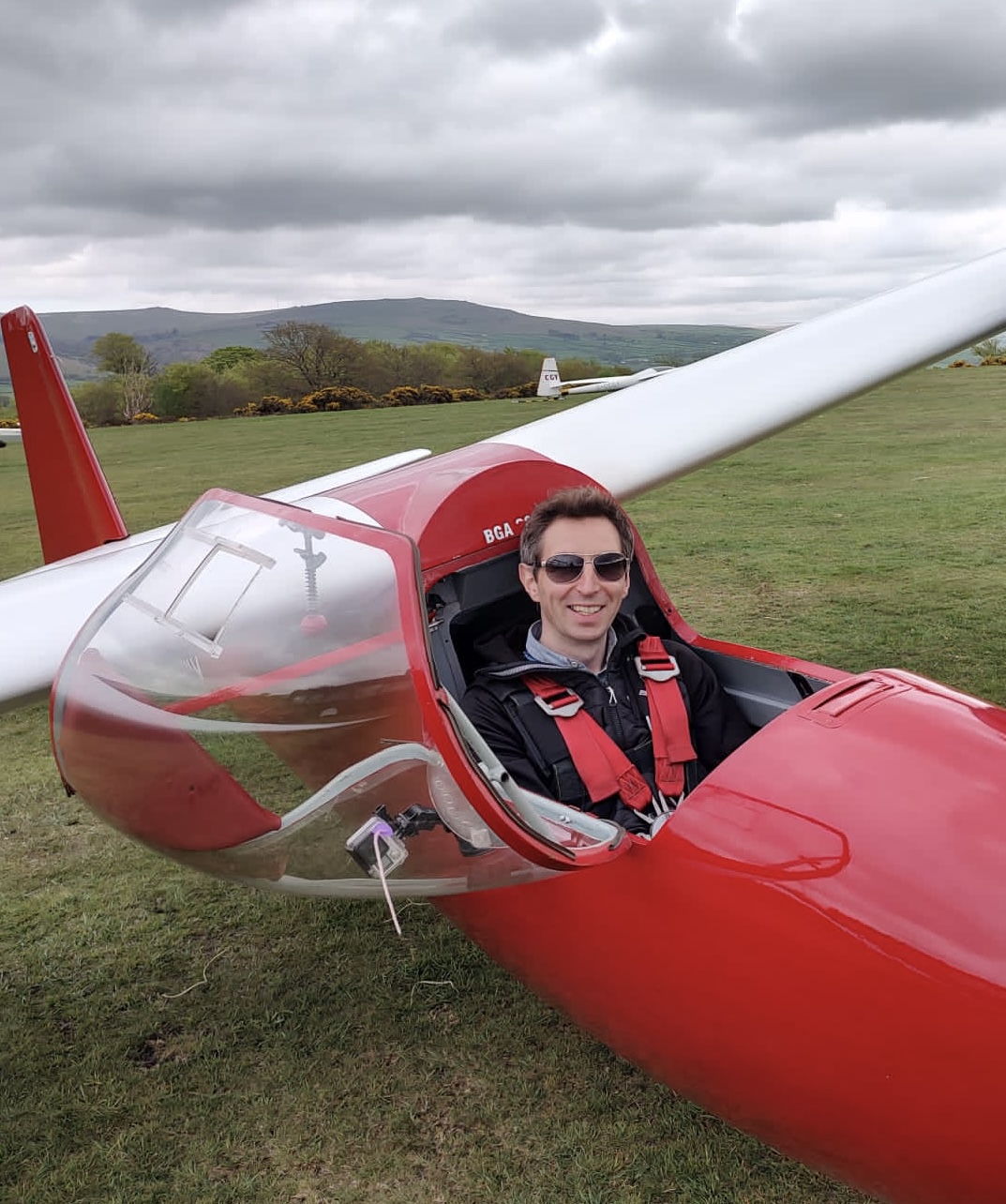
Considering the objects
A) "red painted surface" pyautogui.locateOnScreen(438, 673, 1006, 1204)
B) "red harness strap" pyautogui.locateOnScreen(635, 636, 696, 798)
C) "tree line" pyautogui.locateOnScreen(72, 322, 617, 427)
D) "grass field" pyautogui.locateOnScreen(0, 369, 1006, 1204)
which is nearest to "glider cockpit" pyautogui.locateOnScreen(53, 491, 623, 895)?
"red painted surface" pyautogui.locateOnScreen(438, 673, 1006, 1204)

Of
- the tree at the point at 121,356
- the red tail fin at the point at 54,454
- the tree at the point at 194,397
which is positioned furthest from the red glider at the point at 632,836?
the tree at the point at 121,356

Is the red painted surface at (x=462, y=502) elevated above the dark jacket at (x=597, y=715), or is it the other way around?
the red painted surface at (x=462, y=502)

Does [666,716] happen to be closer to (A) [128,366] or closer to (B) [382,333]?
(A) [128,366]

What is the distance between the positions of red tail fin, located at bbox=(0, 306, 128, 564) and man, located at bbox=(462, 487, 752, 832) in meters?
3.18

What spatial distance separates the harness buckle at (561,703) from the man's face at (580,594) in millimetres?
157

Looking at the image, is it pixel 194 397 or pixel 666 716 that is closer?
pixel 666 716

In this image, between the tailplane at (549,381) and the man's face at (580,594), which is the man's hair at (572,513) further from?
the tailplane at (549,381)

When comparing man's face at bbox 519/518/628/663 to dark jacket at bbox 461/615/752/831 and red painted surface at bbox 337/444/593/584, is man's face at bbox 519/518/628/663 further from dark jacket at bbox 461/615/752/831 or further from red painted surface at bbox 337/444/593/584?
red painted surface at bbox 337/444/593/584

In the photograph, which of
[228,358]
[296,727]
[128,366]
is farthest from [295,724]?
[228,358]

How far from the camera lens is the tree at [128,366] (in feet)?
133

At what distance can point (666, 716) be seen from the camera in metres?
2.77

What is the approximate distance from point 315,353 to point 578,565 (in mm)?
42215

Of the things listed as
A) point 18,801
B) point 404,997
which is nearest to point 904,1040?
point 404,997

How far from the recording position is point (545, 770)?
2.61 metres
